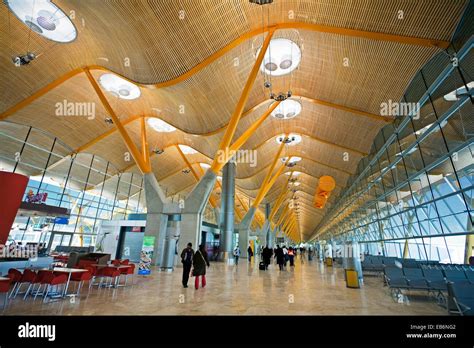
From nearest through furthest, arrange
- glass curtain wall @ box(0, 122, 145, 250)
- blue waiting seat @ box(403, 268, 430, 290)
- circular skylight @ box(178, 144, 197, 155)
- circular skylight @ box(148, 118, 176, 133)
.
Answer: blue waiting seat @ box(403, 268, 430, 290) → glass curtain wall @ box(0, 122, 145, 250) → circular skylight @ box(148, 118, 176, 133) → circular skylight @ box(178, 144, 197, 155)

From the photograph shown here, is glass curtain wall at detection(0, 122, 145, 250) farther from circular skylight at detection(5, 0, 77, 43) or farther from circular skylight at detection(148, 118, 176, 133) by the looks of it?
circular skylight at detection(5, 0, 77, 43)

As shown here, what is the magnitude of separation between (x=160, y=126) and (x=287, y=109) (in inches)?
487

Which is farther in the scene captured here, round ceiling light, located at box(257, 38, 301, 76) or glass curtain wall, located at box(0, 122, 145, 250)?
glass curtain wall, located at box(0, 122, 145, 250)

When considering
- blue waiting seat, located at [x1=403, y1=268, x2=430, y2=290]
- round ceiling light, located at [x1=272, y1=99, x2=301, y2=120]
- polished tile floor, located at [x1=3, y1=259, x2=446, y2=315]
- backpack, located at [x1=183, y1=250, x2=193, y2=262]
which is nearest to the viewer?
polished tile floor, located at [x1=3, y1=259, x2=446, y2=315]

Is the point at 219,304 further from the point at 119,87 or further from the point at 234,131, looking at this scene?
the point at 119,87

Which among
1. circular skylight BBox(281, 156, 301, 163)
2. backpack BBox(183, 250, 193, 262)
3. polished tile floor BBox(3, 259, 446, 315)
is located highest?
circular skylight BBox(281, 156, 301, 163)

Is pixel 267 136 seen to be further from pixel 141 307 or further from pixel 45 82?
pixel 141 307

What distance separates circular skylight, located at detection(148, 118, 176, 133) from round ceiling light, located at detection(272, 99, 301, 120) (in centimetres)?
1035

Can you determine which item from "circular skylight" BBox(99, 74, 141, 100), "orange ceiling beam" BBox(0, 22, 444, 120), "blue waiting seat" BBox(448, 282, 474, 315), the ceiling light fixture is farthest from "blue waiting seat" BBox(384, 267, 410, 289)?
"circular skylight" BBox(99, 74, 141, 100)

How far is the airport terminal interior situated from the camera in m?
7.55

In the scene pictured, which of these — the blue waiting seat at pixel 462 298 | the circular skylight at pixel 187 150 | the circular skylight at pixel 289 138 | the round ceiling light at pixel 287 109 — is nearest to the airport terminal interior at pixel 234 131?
the blue waiting seat at pixel 462 298

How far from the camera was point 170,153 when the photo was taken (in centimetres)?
3044

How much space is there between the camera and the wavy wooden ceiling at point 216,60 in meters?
11.1

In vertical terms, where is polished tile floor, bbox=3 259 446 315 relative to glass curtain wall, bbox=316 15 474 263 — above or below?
below
